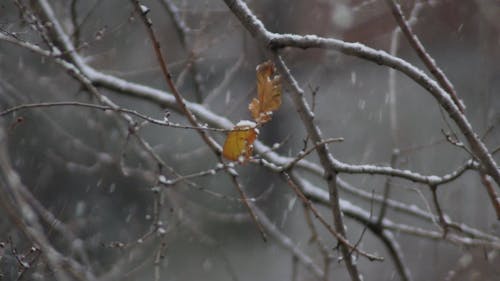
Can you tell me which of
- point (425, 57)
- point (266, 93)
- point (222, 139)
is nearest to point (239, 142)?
point (266, 93)

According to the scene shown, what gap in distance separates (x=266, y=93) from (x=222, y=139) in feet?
15.3

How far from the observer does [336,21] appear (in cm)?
636

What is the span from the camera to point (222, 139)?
7.38 m

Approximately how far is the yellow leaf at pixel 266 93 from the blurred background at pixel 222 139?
3.39 metres

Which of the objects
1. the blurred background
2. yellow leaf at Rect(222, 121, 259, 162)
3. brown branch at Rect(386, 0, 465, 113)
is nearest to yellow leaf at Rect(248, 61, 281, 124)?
yellow leaf at Rect(222, 121, 259, 162)

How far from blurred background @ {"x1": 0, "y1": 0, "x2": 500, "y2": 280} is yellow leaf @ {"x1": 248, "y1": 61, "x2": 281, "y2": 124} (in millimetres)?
3394

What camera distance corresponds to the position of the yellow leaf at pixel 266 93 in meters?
2.71

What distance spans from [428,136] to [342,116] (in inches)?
60.1

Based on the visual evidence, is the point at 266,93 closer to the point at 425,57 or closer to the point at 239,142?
the point at 239,142

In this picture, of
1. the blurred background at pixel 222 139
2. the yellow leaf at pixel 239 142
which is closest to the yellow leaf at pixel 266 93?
the yellow leaf at pixel 239 142

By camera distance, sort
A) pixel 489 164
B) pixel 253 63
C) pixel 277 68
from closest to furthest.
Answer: pixel 489 164 < pixel 277 68 < pixel 253 63

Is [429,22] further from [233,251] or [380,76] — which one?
[233,251]

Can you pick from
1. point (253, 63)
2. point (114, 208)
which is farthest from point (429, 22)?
point (114, 208)

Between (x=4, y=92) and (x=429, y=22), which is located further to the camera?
(x=429, y=22)
